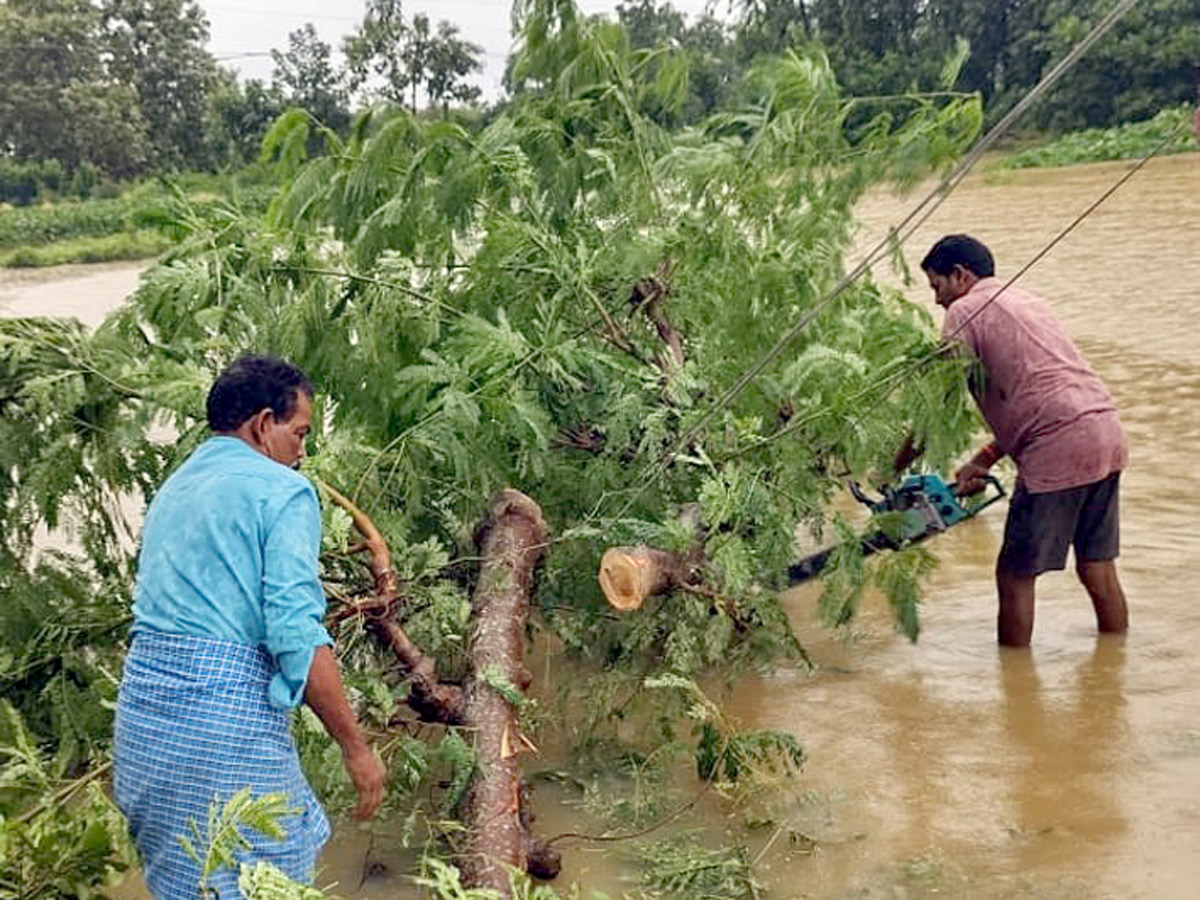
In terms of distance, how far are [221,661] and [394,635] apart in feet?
3.87

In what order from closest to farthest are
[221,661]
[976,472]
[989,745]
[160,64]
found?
1. [221,661]
2. [989,745]
3. [976,472]
4. [160,64]

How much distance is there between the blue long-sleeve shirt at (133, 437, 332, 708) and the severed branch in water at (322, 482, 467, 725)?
102 centimetres

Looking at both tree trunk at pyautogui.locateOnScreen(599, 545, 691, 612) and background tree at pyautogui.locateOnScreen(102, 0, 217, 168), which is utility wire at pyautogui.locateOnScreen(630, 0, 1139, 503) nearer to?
tree trunk at pyautogui.locateOnScreen(599, 545, 691, 612)

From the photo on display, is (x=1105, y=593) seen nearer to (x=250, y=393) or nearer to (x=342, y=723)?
(x=342, y=723)

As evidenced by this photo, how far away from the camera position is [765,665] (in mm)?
5160

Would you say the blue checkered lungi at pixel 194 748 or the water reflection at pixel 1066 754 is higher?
the blue checkered lungi at pixel 194 748

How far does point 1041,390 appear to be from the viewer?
17.6 feet

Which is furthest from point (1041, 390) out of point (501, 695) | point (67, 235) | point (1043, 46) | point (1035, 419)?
point (67, 235)

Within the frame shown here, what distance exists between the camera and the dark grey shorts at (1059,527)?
5.43 m

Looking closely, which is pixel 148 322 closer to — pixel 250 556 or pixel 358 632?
pixel 358 632

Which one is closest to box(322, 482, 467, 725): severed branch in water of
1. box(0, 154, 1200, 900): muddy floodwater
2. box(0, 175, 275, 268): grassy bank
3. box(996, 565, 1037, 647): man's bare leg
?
box(0, 154, 1200, 900): muddy floodwater

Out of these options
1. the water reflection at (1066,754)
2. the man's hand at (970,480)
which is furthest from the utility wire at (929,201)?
the water reflection at (1066,754)

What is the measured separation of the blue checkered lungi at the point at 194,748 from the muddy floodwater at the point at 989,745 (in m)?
1.24

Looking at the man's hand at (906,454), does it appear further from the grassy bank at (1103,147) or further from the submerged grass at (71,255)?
the submerged grass at (71,255)
